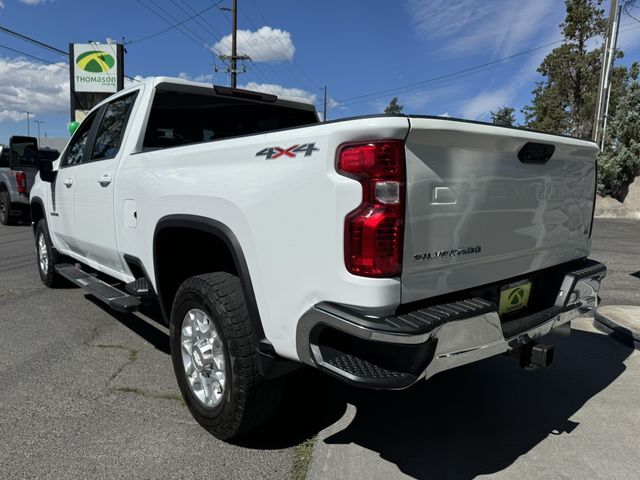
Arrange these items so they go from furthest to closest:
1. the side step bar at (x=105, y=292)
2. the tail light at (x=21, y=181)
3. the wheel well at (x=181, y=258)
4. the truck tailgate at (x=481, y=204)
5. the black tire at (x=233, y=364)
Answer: the tail light at (x=21, y=181)
the side step bar at (x=105, y=292)
the wheel well at (x=181, y=258)
the black tire at (x=233, y=364)
the truck tailgate at (x=481, y=204)

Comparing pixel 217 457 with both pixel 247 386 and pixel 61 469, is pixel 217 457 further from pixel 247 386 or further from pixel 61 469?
pixel 61 469

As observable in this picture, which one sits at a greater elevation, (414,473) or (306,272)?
(306,272)

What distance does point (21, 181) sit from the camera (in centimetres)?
1227

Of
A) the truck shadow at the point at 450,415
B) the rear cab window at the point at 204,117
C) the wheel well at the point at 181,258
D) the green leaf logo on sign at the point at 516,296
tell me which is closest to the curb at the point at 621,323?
the truck shadow at the point at 450,415

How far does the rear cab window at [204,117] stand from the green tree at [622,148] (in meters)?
19.4

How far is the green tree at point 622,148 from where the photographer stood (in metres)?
19.6

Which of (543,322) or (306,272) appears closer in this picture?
(306,272)

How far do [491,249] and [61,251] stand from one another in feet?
15.4

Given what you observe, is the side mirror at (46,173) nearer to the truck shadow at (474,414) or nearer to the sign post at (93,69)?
the truck shadow at (474,414)

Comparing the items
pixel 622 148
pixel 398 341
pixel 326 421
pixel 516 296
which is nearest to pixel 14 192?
pixel 326 421

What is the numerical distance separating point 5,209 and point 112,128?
35.6 feet

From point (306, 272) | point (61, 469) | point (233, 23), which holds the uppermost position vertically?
point (233, 23)

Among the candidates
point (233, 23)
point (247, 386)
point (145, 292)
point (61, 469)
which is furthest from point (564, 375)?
point (233, 23)

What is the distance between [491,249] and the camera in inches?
95.7
